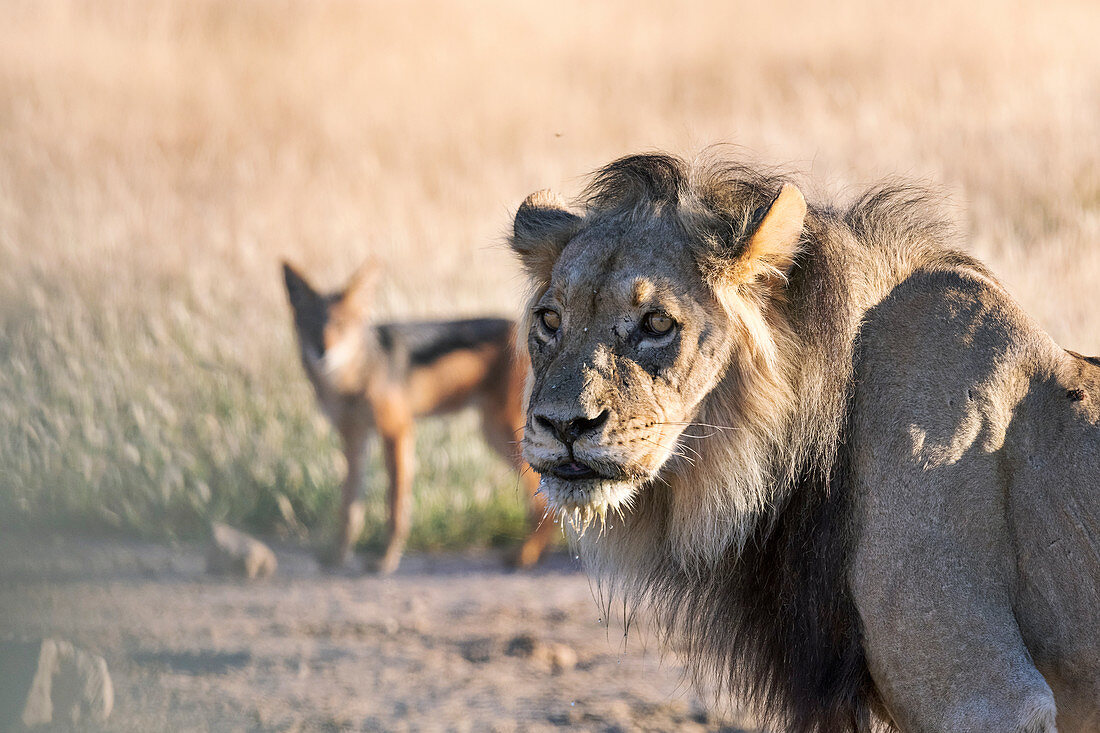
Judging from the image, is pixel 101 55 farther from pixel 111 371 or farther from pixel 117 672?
pixel 117 672

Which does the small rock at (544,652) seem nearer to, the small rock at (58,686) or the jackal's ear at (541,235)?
the small rock at (58,686)

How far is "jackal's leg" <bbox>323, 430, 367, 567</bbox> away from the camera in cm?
780

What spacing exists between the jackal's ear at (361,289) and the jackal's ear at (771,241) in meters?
5.85

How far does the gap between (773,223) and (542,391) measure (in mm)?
775

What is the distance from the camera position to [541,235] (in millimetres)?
3482

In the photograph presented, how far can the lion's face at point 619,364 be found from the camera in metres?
2.90

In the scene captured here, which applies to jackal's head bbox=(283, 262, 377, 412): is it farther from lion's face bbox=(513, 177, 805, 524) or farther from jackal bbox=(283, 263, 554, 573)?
lion's face bbox=(513, 177, 805, 524)

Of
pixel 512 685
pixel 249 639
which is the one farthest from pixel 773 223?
pixel 249 639

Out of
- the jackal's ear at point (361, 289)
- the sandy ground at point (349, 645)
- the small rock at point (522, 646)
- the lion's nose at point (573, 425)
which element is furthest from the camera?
the jackal's ear at point (361, 289)

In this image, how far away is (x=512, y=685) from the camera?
18.2 ft

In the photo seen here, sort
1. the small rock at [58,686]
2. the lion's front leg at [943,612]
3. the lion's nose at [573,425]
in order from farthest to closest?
the small rock at [58,686] → the lion's nose at [573,425] → the lion's front leg at [943,612]

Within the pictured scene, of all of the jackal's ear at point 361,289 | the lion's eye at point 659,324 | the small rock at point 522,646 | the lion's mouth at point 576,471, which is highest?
the lion's eye at point 659,324

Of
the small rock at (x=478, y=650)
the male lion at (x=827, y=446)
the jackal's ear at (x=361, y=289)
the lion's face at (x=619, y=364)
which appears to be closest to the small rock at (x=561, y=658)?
the small rock at (x=478, y=650)

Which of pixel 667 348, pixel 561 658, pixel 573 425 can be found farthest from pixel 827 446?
pixel 561 658
